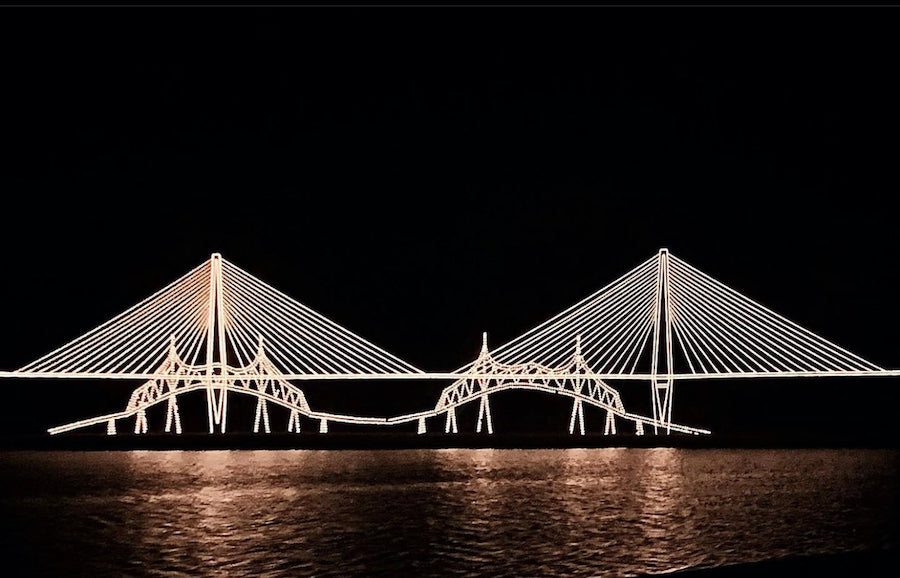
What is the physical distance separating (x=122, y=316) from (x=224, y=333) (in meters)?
2.88

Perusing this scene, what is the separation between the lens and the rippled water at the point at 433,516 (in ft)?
30.3

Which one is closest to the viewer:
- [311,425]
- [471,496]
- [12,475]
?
[471,496]

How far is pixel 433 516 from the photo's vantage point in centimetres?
1234

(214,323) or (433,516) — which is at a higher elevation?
(214,323)

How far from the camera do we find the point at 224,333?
2928cm

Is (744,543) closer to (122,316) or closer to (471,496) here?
(471,496)

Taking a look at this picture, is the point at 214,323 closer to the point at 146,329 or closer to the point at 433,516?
the point at 146,329

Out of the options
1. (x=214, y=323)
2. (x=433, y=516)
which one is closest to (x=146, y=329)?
(x=214, y=323)

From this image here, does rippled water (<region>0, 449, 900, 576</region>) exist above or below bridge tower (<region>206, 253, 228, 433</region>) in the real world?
below

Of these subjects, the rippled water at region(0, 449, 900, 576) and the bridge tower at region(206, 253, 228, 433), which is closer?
the rippled water at region(0, 449, 900, 576)

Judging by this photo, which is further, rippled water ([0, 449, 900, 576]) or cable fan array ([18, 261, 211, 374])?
cable fan array ([18, 261, 211, 374])

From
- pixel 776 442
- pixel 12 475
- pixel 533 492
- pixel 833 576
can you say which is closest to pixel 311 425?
pixel 776 442

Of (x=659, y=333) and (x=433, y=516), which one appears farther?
(x=659, y=333)

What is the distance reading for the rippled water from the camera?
9227mm
